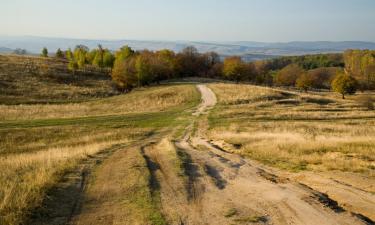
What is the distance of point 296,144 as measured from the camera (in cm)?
2239

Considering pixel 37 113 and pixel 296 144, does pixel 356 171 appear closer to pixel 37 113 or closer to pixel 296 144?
pixel 296 144

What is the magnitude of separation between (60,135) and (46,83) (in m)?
59.7

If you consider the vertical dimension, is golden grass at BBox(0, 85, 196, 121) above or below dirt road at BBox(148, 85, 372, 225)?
below

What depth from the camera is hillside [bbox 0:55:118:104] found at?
2886 inches

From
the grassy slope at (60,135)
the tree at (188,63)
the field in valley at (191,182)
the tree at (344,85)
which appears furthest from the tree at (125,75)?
the field in valley at (191,182)

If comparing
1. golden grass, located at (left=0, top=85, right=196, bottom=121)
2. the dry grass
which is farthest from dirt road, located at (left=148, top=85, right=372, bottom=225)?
golden grass, located at (left=0, top=85, right=196, bottom=121)

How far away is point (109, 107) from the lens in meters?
60.9

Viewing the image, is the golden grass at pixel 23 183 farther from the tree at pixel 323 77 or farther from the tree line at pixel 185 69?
the tree at pixel 323 77

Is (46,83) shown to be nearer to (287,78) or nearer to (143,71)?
(143,71)

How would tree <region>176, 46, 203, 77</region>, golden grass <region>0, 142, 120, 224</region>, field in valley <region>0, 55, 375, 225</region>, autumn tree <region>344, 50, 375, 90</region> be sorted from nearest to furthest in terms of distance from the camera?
golden grass <region>0, 142, 120, 224</region> → field in valley <region>0, 55, 375, 225</region> → tree <region>176, 46, 203, 77</region> → autumn tree <region>344, 50, 375, 90</region>

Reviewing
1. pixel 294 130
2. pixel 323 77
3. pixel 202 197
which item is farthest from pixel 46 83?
pixel 323 77

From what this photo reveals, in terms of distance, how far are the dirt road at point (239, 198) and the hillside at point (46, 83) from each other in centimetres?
5826

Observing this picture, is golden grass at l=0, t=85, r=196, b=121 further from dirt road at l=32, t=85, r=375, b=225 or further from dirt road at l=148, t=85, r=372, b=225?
dirt road at l=148, t=85, r=372, b=225

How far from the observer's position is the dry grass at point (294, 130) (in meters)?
18.1
